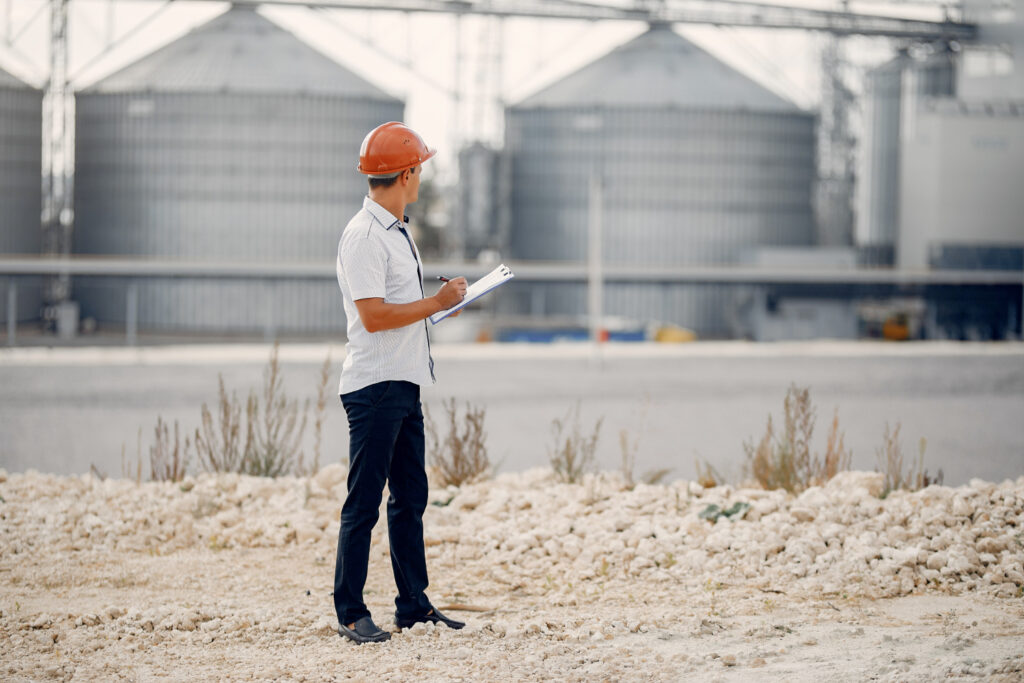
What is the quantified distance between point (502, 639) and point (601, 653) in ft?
1.39

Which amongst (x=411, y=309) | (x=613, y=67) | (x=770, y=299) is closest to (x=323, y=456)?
(x=411, y=309)

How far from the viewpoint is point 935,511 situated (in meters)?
5.87

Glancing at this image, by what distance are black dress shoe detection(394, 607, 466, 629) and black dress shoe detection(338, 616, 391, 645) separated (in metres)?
0.16

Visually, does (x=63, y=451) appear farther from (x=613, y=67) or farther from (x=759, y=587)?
(x=613, y=67)

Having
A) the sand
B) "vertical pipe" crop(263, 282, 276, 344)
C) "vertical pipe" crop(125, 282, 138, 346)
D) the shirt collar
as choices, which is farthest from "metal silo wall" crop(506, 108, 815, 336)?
the shirt collar

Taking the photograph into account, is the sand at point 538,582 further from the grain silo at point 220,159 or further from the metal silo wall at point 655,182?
the metal silo wall at point 655,182

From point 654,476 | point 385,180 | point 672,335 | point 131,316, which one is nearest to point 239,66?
point 672,335

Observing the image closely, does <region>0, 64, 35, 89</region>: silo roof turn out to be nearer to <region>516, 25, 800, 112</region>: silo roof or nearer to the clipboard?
<region>516, 25, 800, 112</region>: silo roof

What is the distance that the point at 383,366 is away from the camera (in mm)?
4367

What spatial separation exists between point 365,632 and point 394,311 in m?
1.25

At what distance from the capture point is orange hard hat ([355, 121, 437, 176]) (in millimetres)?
4418

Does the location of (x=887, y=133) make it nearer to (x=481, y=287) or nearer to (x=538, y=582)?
(x=538, y=582)

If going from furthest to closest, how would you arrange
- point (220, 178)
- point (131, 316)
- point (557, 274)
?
point (220, 178)
point (557, 274)
point (131, 316)

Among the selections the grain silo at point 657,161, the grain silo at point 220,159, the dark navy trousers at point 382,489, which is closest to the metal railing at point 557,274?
the grain silo at point 220,159
